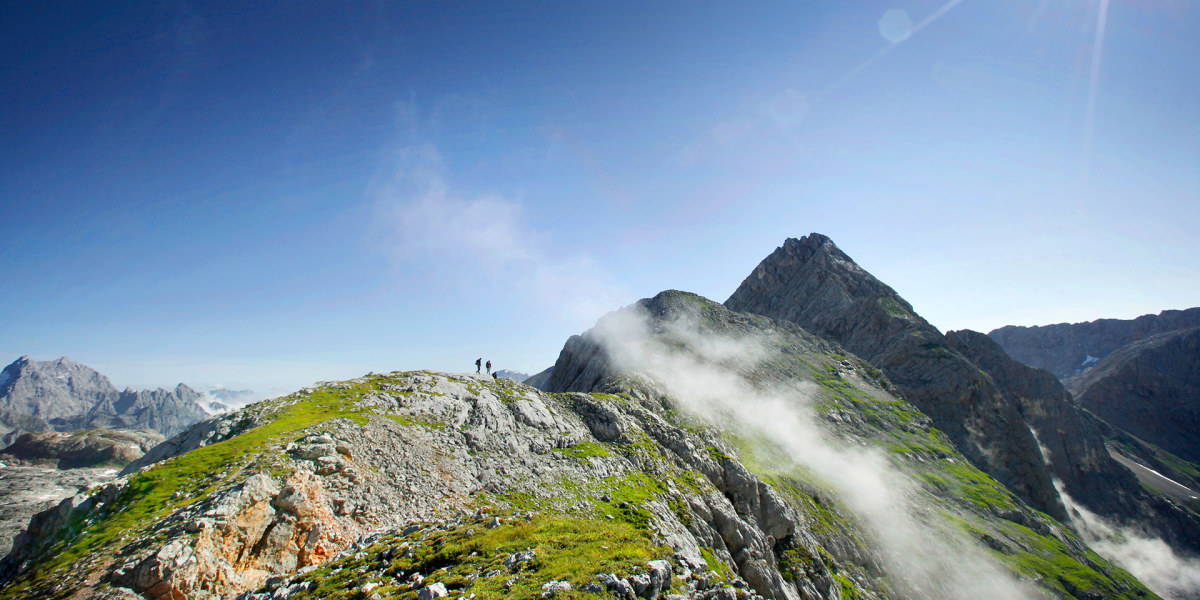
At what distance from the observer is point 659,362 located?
229 feet

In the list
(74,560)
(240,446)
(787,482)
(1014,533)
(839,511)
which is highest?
(240,446)

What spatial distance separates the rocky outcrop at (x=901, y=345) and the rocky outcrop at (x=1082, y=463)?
1711 centimetres

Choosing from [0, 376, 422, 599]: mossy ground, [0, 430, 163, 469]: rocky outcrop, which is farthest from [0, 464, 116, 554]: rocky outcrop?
[0, 376, 422, 599]: mossy ground

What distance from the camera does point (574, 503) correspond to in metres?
32.2

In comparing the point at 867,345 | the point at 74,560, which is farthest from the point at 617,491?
the point at 867,345

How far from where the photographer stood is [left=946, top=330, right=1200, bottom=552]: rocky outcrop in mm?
131000

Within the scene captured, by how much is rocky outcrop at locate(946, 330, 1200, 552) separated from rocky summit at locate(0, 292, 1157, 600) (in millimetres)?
80623

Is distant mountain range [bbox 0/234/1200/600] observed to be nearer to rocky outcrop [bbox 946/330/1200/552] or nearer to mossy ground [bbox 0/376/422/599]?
mossy ground [bbox 0/376/422/599]

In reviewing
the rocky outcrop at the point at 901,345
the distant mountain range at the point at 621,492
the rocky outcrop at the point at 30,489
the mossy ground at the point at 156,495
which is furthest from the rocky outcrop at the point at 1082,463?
the rocky outcrop at the point at 30,489

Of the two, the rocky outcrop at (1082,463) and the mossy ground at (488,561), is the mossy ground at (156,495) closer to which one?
the mossy ground at (488,561)

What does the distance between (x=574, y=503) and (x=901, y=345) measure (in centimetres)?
11975

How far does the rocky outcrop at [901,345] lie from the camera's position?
100438 millimetres

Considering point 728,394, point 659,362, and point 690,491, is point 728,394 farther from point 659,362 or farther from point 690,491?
point 690,491

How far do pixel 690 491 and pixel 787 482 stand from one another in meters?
18.5
